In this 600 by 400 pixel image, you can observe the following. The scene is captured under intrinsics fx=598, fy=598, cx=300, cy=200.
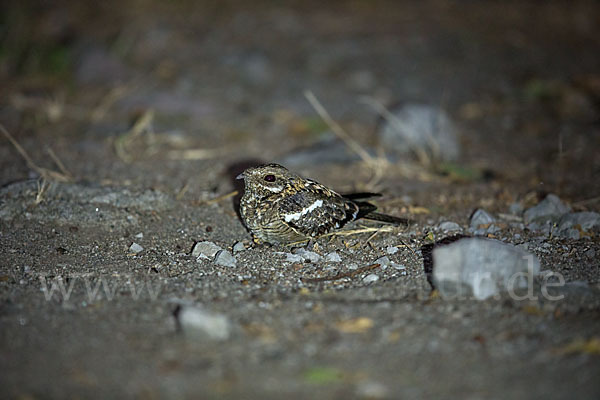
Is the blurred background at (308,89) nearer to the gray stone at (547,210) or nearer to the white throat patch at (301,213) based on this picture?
the gray stone at (547,210)

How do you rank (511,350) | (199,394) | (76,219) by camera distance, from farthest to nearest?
1. (76,219)
2. (511,350)
3. (199,394)

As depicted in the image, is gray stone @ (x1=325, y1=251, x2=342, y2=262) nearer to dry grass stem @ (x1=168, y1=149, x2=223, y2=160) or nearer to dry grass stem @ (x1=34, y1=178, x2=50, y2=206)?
dry grass stem @ (x1=34, y1=178, x2=50, y2=206)

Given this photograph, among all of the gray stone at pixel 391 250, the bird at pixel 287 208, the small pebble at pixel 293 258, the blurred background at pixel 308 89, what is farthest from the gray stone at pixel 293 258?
the blurred background at pixel 308 89

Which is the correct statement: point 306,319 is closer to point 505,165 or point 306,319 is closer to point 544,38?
point 505,165

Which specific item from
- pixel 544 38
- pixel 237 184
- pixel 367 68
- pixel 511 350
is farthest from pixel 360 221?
pixel 544 38

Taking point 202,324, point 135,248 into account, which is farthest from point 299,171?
point 202,324
